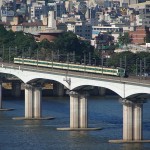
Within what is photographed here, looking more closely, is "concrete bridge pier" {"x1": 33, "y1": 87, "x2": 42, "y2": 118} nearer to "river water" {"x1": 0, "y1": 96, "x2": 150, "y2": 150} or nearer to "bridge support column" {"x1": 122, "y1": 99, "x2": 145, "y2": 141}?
"river water" {"x1": 0, "y1": 96, "x2": 150, "y2": 150}

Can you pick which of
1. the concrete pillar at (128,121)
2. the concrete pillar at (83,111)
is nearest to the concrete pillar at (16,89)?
the concrete pillar at (83,111)

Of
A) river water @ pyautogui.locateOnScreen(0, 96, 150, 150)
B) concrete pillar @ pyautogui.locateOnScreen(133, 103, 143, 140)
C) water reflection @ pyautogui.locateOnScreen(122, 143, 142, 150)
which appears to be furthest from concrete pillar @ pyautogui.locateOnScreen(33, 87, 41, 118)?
water reflection @ pyautogui.locateOnScreen(122, 143, 142, 150)

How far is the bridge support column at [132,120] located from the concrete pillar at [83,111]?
821 centimetres

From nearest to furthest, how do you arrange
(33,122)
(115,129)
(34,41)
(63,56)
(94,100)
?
(115,129) < (33,122) < (94,100) < (63,56) < (34,41)

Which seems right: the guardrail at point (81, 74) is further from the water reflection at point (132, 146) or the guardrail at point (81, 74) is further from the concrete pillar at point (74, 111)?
the water reflection at point (132, 146)

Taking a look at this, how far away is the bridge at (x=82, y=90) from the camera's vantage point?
3863 inches

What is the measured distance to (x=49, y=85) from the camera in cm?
15738

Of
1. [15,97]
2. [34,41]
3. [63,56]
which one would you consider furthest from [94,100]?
[34,41]

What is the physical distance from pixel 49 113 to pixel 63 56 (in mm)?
52317

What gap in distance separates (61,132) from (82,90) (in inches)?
205

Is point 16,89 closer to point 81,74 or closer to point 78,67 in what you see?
point 78,67

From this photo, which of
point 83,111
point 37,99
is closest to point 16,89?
point 37,99

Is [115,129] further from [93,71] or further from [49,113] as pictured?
[49,113]

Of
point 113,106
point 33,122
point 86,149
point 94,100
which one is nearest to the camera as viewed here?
point 86,149
